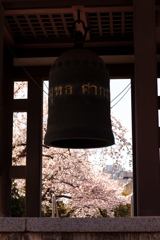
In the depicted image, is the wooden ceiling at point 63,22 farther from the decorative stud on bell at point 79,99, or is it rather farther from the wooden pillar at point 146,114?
the decorative stud on bell at point 79,99

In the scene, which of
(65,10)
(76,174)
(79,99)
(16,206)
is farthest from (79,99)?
(76,174)

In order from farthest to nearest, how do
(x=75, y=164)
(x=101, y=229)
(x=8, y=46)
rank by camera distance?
(x=75, y=164), (x=8, y=46), (x=101, y=229)

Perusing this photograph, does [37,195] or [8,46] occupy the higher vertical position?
[8,46]

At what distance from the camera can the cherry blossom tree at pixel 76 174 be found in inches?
760

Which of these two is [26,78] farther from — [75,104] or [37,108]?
[75,104]

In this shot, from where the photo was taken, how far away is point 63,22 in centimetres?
632

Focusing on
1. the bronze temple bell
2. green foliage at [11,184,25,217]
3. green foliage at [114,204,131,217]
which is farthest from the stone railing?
green foliage at [114,204,131,217]

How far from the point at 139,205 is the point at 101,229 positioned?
896mm

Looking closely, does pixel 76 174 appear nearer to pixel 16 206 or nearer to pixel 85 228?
pixel 16 206

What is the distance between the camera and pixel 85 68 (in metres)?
4.52

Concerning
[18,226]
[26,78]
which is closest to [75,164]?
[26,78]

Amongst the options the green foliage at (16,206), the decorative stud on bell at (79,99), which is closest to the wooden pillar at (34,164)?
the decorative stud on bell at (79,99)

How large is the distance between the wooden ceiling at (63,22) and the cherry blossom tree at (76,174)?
11.8 m

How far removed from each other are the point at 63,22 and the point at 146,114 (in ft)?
7.86
